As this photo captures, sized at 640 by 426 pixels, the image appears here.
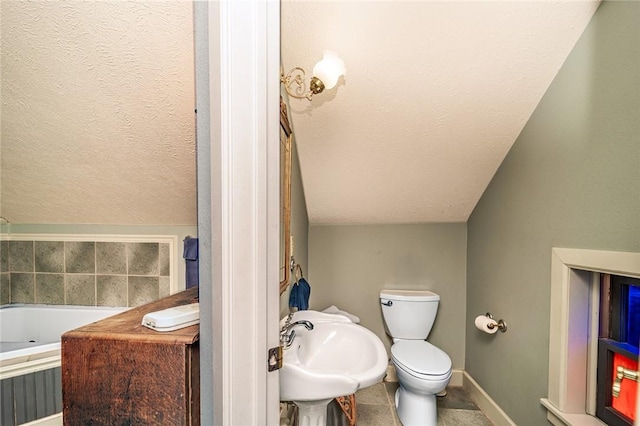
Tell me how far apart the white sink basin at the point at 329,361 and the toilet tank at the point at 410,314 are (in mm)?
796

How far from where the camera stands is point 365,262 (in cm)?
228

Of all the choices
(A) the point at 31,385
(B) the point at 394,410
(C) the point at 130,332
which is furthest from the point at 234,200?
(B) the point at 394,410

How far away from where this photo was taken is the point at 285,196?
1316mm

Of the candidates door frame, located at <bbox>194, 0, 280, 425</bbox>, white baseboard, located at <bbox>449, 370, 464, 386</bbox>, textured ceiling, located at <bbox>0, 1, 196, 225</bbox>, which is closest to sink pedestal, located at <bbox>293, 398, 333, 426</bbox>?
door frame, located at <bbox>194, 0, 280, 425</bbox>

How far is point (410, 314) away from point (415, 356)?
1.15 feet

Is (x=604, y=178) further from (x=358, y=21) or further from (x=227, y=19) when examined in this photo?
(x=227, y=19)

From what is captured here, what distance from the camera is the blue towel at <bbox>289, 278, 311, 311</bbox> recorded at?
5.14 feet

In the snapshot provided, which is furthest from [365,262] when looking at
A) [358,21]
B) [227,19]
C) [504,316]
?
[227,19]

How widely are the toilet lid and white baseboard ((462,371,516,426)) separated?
441 millimetres

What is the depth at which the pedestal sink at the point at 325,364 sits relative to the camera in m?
0.92

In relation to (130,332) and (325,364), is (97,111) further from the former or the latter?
(325,364)

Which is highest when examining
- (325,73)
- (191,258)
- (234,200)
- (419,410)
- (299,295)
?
(325,73)

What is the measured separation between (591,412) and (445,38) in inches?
71.1

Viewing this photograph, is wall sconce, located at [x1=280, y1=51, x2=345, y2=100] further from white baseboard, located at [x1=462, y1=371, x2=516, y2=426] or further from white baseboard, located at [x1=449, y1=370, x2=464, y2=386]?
white baseboard, located at [x1=449, y1=370, x2=464, y2=386]
